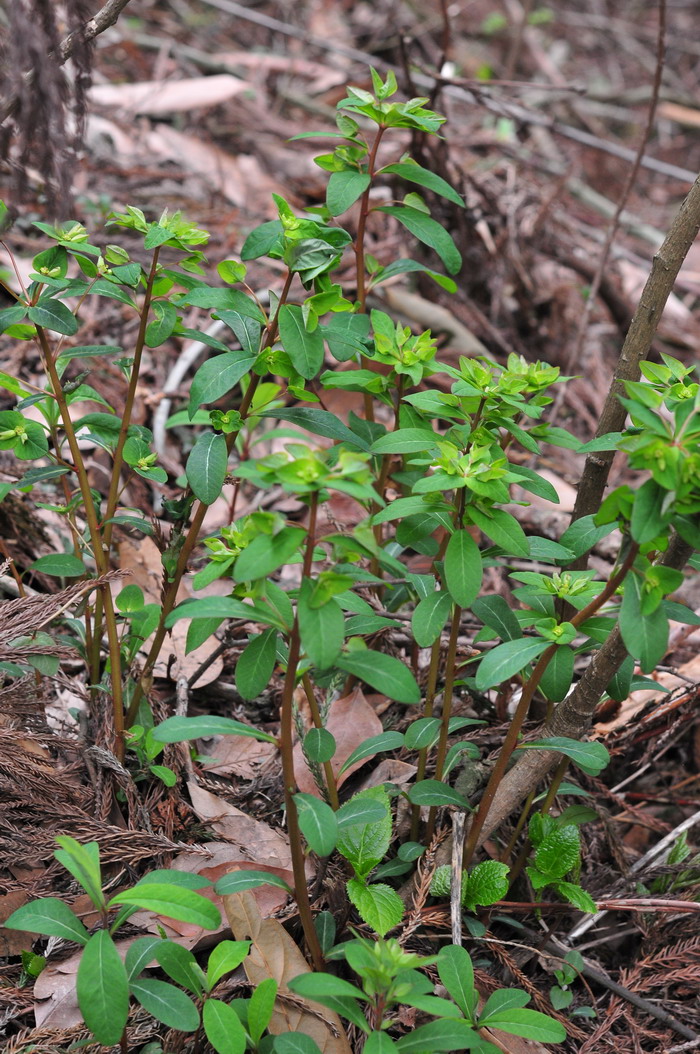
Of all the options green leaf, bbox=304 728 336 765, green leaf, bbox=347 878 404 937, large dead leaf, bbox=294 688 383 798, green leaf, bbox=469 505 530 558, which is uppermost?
green leaf, bbox=469 505 530 558

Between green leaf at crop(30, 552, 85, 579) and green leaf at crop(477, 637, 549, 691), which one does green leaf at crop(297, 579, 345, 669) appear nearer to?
green leaf at crop(477, 637, 549, 691)

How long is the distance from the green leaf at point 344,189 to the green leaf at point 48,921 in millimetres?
1458

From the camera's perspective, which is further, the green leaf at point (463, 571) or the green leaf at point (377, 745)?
the green leaf at point (377, 745)

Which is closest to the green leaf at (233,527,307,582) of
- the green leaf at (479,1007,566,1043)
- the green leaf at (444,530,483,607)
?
the green leaf at (444,530,483,607)

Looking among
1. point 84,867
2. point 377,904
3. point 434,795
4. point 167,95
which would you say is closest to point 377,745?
point 434,795

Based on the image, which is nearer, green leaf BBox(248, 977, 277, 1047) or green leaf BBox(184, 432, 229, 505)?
green leaf BBox(248, 977, 277, 1047)

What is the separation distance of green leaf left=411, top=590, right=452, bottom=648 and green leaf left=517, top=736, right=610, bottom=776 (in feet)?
1.02

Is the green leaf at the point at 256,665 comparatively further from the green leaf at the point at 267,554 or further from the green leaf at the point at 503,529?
the green leaf at the point at 503,529

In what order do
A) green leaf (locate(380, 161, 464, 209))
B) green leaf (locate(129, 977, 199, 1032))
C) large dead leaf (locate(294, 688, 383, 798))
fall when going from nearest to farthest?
green leaf (locate(129, 977, 199, 1032))
green leaf (locate(380, 161, 464, 209))
large dead leaf (locate(294, 688, 383, 798))

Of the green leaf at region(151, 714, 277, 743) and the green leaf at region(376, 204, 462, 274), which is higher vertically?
the green leaf at region(376, 204, 462, 274)

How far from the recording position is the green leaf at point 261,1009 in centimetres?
146

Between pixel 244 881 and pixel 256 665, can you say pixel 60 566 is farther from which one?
pixel 244 881

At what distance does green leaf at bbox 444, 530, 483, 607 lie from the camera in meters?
1.52

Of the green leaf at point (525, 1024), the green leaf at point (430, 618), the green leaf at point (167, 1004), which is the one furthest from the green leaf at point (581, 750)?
the green leaf at point (167, 1004)
